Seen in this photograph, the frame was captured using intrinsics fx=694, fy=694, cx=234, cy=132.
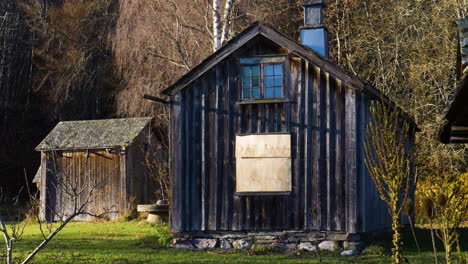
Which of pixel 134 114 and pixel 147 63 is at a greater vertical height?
pixel 147 63

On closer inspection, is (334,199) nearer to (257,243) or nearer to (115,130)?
(257,243)

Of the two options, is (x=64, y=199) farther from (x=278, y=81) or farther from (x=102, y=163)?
(x=278, y=81)

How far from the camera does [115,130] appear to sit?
26953 millimetres

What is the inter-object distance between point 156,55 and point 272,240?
464 inches

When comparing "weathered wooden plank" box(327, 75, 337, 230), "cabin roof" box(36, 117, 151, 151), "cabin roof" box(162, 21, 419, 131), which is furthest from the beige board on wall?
"cabin roof" box(36, 117, 151, 151)

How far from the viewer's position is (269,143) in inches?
666

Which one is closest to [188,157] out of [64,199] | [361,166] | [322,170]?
[322,170]

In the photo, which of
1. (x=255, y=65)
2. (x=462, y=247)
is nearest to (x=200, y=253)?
(x=255, y=65)

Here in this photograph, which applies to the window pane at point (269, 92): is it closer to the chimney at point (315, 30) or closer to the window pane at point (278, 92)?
the window pane at point (278, 92)

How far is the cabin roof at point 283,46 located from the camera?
16.2 meters

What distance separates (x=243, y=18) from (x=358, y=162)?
13122mm

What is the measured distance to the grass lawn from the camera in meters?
14.9

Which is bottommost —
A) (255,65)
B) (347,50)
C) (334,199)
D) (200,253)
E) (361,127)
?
→ (200,253)

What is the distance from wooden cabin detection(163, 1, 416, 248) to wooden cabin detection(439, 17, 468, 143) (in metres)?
4.90
